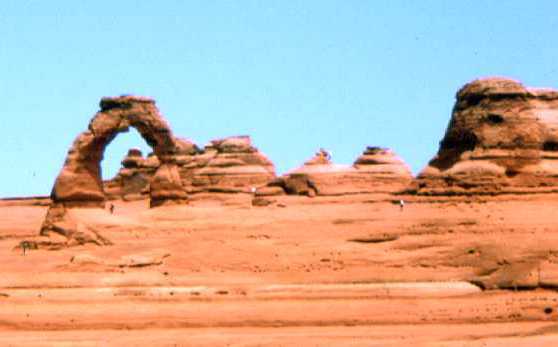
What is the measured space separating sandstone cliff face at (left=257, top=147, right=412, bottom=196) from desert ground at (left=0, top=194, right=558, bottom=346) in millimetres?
13667

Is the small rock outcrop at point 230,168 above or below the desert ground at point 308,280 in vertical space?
above

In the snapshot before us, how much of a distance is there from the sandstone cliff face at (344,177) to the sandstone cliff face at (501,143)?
584 inches

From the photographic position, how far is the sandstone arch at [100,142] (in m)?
41.7

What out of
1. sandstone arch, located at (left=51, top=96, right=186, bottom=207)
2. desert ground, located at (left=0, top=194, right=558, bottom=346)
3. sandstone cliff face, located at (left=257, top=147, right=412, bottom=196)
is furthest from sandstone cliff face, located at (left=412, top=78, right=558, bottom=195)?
sandstone cliff face, located at (left=257, top=147, right=412, bottom=196)

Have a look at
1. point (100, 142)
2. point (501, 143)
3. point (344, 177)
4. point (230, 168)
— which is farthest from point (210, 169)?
point (501, 143)

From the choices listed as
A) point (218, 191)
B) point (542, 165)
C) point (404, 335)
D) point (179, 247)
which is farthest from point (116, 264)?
point (218, 191)

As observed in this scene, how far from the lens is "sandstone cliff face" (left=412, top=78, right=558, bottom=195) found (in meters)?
37.4

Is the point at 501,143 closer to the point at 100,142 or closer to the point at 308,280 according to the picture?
the point at 308,280

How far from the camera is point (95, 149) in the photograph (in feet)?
140

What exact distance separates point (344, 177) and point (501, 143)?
61.0ft

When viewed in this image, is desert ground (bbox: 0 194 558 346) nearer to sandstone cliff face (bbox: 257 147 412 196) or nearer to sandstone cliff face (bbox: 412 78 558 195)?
→ sandstone cliff face (bbox: 412 78 558 195)

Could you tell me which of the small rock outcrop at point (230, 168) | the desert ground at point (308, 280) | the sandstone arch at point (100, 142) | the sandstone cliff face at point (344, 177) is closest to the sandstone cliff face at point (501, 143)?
the desert ground at point (308, 280)

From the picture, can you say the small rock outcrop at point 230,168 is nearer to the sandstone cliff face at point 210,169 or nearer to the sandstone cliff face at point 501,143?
the sandstone cliff face at point 210,169

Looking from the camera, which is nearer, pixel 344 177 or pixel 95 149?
pixel 95 149
